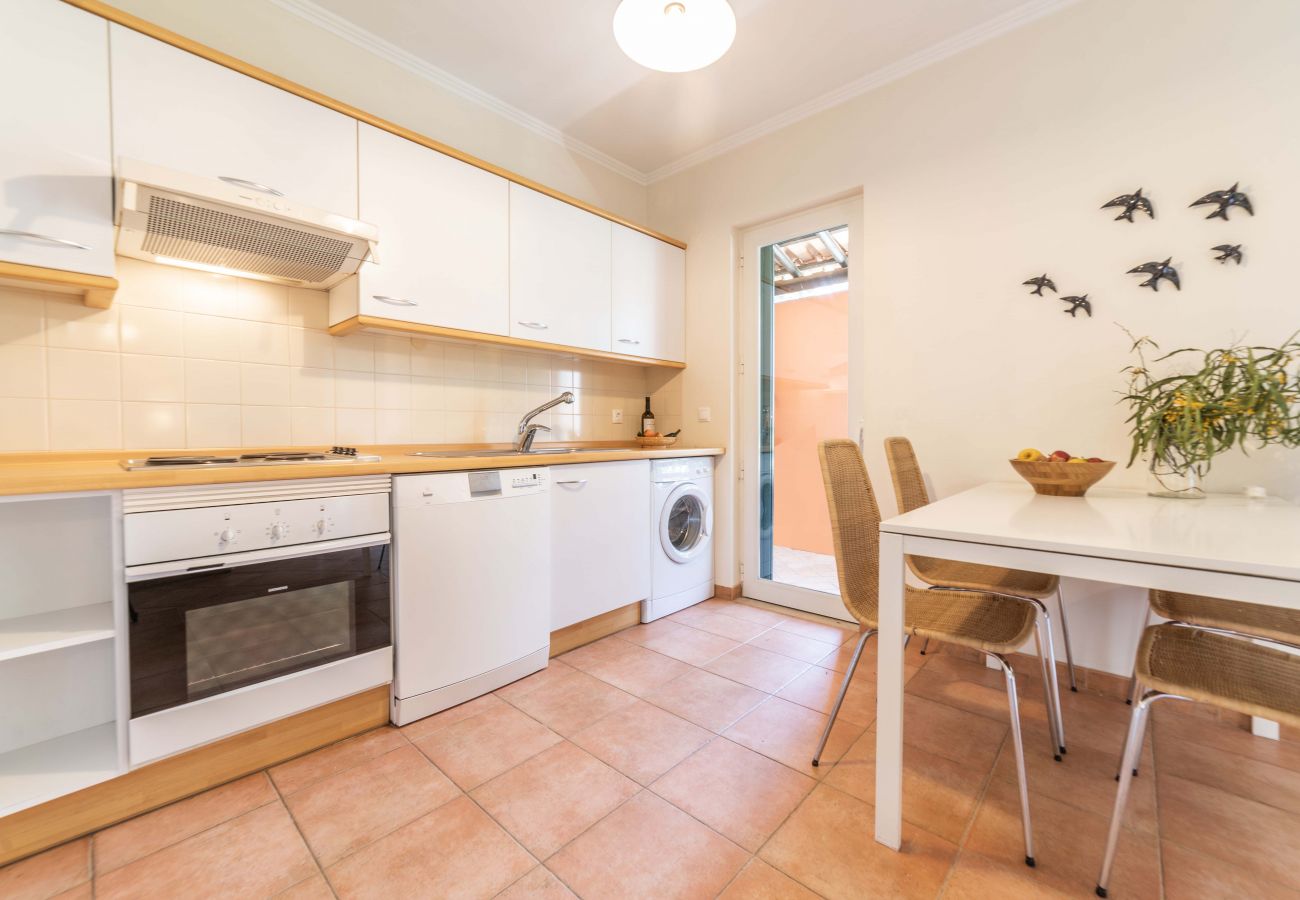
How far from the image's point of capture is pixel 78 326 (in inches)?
64.2

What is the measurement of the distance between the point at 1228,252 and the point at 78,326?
377 cm

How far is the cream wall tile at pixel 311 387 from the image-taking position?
205cm

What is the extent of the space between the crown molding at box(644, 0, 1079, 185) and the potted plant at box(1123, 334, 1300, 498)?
1476mm

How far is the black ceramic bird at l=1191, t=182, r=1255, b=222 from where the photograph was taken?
174cm

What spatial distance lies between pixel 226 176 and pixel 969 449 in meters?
2.95

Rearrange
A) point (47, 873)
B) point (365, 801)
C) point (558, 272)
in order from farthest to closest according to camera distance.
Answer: point (558, 272) → point (365, 801) → point (47, 873)

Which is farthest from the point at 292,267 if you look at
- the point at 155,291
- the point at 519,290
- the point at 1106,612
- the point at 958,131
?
the point at 1106,612

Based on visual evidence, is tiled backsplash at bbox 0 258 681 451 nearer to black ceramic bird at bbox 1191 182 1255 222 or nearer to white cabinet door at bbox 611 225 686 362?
white cabinet door at bbox 611 225 686 362

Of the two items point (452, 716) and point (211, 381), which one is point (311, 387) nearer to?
point (211, 381)

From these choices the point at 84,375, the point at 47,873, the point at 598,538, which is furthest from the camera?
the point at 598,538

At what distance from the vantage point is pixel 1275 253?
1.71m

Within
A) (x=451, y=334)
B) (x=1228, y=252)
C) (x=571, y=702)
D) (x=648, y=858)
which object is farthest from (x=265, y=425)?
(x=1228, y=252)

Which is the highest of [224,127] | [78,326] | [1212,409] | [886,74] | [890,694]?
[886,74]

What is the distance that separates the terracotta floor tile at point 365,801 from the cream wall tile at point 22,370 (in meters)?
1.43
